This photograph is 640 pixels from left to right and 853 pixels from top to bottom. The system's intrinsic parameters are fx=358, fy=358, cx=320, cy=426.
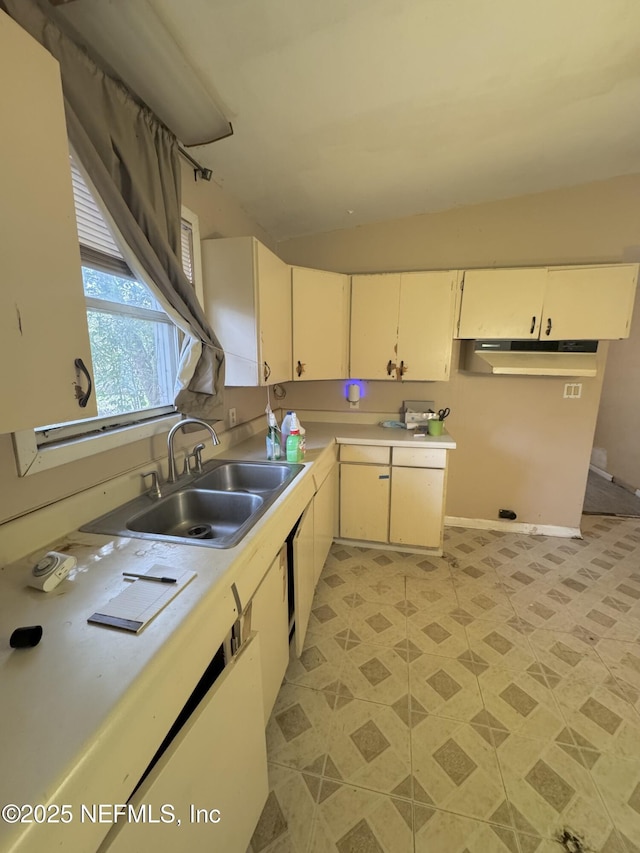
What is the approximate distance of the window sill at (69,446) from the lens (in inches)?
40.4

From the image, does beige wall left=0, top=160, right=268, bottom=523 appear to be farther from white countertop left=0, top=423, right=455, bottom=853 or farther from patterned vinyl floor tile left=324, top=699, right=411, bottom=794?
patterned vinyl floor tile left=324, top=699, right=411, bottom=794

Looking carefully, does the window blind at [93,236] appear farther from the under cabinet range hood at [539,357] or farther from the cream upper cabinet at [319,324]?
the under cabinet range hood at [539,357]

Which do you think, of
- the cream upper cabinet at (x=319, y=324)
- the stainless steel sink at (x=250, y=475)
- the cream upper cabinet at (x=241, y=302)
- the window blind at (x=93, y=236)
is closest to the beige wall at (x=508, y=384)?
the cream upper cabinet at (x=319, y=324)

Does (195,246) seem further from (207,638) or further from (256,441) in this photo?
(207,638)

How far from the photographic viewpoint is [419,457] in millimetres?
2510

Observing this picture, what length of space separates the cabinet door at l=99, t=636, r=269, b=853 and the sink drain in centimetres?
58

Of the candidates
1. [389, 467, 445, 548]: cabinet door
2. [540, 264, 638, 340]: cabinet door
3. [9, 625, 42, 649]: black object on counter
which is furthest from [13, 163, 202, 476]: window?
[540, 264, 638, 340]: cabinet door

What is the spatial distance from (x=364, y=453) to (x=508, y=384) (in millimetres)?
1328

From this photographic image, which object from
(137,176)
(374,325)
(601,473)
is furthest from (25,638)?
(601,473)

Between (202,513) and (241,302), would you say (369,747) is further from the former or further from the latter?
(241,302)

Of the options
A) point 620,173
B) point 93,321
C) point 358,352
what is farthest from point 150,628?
point 620,173

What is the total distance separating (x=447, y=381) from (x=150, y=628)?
270 centimetres

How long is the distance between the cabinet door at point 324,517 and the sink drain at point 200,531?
634 mm

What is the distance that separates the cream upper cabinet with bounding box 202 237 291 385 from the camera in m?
1.93
